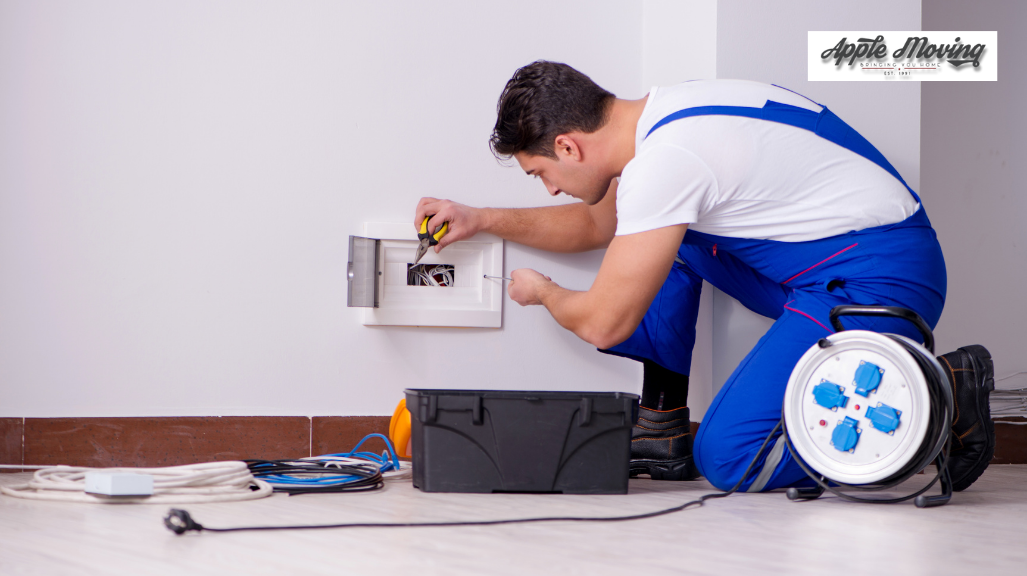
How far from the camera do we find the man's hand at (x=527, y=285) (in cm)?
168

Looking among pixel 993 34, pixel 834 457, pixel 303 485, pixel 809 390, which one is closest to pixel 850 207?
pixel 809 390

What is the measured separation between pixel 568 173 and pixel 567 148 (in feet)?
0.19

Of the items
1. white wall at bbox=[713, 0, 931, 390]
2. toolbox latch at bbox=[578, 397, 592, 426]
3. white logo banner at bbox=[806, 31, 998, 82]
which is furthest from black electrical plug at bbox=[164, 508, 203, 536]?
white logo banner at bbox=[806, 31, 998, 82]

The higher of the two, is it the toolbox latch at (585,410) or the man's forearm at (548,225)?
the man's forearm at (548,225)

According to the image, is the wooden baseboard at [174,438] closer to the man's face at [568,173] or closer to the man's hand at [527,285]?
the man's hand at [527,285]

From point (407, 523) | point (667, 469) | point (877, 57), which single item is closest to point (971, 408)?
point (667, 469)

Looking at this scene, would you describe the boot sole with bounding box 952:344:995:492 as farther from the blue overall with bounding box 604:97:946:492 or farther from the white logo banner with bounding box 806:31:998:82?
the white logo banner with bounding box 806:31:998:82

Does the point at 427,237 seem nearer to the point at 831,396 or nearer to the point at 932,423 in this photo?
the point at 831,396

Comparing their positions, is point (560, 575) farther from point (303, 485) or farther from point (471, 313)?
point (471, 313)

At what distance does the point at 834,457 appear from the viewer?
1317 millimetres

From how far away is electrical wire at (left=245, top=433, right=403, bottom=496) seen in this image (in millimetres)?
1330

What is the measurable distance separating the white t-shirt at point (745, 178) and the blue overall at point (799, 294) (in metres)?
0.02

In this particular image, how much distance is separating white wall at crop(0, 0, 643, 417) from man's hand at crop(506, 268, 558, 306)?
19 cm

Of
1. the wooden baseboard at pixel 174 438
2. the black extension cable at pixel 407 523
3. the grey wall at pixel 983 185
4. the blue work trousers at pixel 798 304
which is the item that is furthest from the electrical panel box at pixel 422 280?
the grey wall at pixel 983 185
